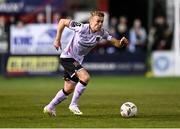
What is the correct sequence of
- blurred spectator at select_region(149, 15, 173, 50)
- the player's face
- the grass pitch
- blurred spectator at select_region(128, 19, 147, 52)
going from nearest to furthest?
the grass pitch < the player's face < blurred spectator at select_region(128, 19, 147, 52) < blurred spectator at select_region(149, 15, 173, 50)

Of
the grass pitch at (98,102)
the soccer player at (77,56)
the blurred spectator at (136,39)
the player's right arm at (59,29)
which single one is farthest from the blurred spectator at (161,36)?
the player's right arm at (59,29)

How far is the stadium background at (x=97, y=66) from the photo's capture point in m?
15.5

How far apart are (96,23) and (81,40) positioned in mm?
562

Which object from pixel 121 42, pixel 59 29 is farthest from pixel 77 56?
pixel 121 42

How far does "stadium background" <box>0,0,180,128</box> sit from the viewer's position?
15539mm

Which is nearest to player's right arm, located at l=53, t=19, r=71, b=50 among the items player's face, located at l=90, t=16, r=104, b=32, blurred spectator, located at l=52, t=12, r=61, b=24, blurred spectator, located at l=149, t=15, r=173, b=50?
player's face, located at l=90, t=16, r=104, b=32

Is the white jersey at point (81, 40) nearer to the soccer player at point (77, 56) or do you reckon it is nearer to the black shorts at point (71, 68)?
the soccer player at point (77, 56)

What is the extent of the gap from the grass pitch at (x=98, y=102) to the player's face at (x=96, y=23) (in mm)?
1805

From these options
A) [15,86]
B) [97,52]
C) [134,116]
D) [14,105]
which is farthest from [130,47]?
[134,116]

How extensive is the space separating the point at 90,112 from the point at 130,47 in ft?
55.0

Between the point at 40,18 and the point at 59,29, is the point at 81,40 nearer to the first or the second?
the point at 59,29

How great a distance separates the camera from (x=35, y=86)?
25.5 metres

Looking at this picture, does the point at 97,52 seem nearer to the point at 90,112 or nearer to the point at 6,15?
the point at 6,15

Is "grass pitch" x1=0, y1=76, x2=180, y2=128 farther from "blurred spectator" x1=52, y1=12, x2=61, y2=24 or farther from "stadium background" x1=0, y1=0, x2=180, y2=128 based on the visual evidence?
"blurred spectator" x1=52, y1=12, x2=61, y2=24
